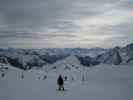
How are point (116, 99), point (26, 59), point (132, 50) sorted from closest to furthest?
point (116, 99) < point (132, 50) < point (26, 59)

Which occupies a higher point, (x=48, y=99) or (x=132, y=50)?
(x=132, y=50)

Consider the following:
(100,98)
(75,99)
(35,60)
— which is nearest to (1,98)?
(75,99)

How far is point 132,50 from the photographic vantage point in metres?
176

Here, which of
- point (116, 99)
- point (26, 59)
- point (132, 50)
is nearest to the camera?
point (116, 99)

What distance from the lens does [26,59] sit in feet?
649

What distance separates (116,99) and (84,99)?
1872 mm

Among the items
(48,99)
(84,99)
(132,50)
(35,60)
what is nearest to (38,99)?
(48,99)

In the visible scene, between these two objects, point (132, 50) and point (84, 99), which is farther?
point (132, 50)

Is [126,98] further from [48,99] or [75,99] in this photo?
[48,99]

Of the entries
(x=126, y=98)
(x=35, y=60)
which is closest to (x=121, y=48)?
(x=35, y=60)

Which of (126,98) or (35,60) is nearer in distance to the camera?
(126,98)

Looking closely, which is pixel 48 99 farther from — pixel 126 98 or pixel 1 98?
pixel 126 98

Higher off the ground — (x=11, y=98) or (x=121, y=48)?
(x=121, y=48)

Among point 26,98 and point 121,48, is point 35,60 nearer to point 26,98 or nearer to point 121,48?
point 121,48
